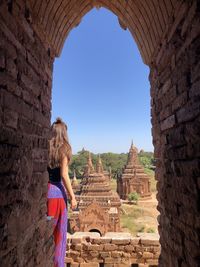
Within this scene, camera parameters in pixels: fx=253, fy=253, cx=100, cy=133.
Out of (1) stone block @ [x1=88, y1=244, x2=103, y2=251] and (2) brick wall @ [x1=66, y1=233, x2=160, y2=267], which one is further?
(1) stone block @ [x1=88, y1=244, x2=103, y2=251]

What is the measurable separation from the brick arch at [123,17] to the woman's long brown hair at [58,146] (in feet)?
4.36

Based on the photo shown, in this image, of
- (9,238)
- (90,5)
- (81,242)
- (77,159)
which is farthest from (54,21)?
(77,159)

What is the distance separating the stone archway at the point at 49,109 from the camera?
2.39 metres

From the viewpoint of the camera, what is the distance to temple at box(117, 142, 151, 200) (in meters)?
37.5

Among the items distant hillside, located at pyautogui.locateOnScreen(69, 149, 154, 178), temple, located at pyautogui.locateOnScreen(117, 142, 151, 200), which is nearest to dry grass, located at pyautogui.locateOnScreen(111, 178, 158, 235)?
temple, located at pyautogui.locateOnScreen(117, 142, 151, 200)

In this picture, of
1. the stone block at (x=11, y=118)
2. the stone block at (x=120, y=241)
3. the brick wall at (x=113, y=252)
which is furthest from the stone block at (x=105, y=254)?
the stone block at (x=11, y=118)

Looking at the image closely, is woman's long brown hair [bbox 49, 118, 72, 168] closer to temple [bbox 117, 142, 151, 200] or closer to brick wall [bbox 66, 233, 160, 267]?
brick wall [bbox 66, 233, 160, 267]

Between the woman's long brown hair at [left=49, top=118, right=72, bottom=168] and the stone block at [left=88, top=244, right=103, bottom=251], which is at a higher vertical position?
the woman's long brown hair at [left=49, top=118, right=72, bottom=168]

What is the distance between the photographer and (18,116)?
105 inches

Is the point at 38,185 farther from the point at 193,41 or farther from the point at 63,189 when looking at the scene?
the point at 193,41

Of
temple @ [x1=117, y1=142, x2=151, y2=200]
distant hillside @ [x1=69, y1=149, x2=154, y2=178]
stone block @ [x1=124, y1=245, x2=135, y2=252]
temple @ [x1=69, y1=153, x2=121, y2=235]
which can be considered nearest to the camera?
stone block @ [x1=124, y1=245, x2=135, y2=252]

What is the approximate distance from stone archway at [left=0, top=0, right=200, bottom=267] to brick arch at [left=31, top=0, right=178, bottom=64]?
17mm

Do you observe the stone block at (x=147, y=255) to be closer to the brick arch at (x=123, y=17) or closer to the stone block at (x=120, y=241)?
the stone block at (x=120, y=241)

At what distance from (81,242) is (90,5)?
579 cm
